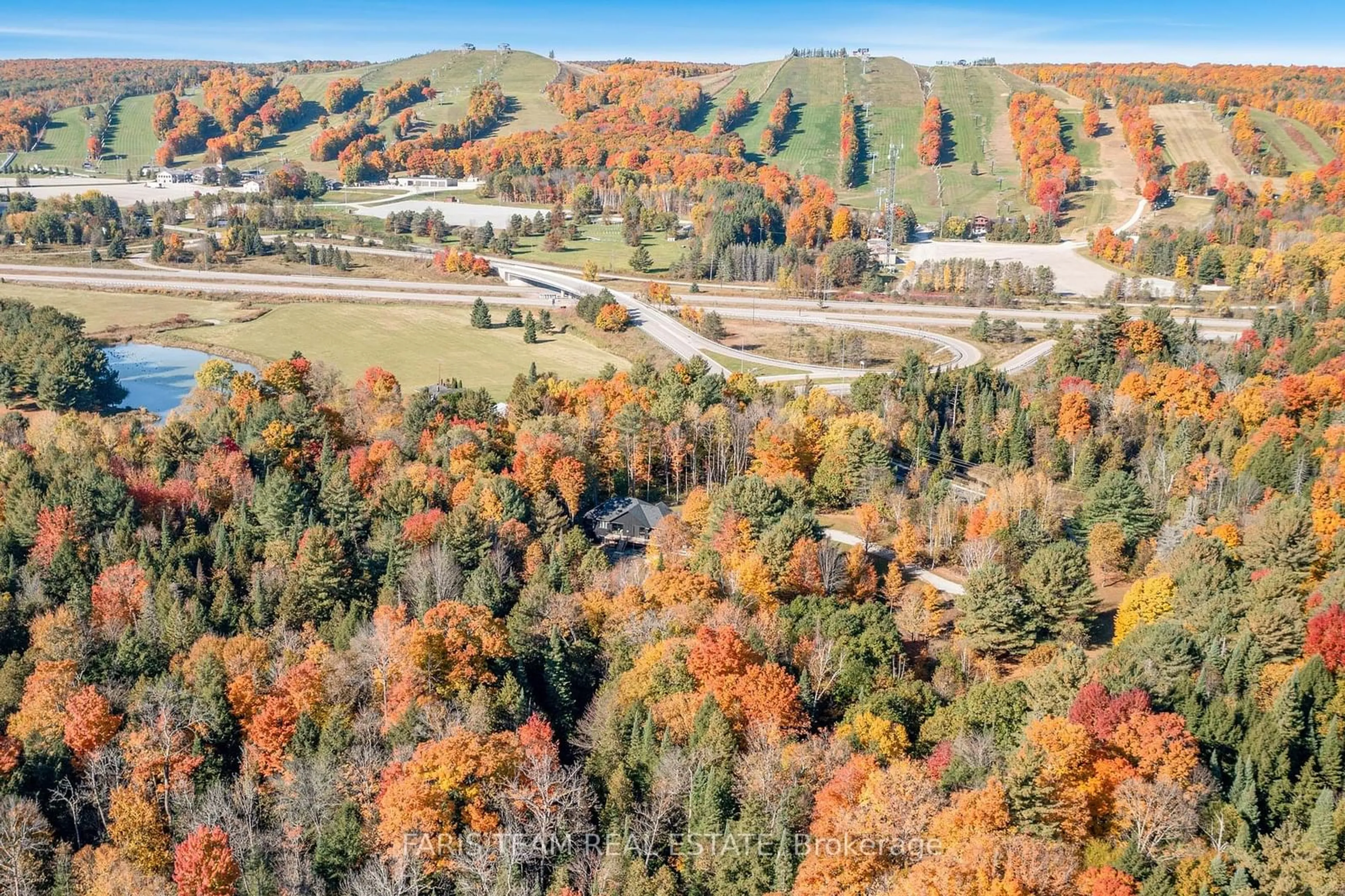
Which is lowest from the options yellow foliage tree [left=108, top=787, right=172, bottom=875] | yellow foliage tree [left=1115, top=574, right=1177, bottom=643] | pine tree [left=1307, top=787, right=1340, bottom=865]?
yellow foliage tree [left=108, top=787, right=172, bottom=875]

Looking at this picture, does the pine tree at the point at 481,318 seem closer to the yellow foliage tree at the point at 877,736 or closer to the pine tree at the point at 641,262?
the pine tree at the point at 641,262

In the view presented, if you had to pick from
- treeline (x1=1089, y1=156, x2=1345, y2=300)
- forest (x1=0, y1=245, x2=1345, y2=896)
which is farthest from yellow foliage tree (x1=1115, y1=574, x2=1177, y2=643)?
treeline (x1=1089, y1=156, x2=1345, y2=300)

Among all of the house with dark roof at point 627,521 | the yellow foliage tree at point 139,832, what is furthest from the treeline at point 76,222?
the yellow foliage tree at point 139,832

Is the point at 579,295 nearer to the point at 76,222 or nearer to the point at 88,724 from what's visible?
the point at 76,222

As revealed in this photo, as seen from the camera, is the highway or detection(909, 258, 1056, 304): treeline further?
A: detection(909, 258, 1056, 304): treeline

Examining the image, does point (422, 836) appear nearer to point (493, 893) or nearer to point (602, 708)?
point (493, 893)

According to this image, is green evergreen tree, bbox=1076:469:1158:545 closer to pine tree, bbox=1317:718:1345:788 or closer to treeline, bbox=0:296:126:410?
pine tree, bbox=1317:718:1345:788
